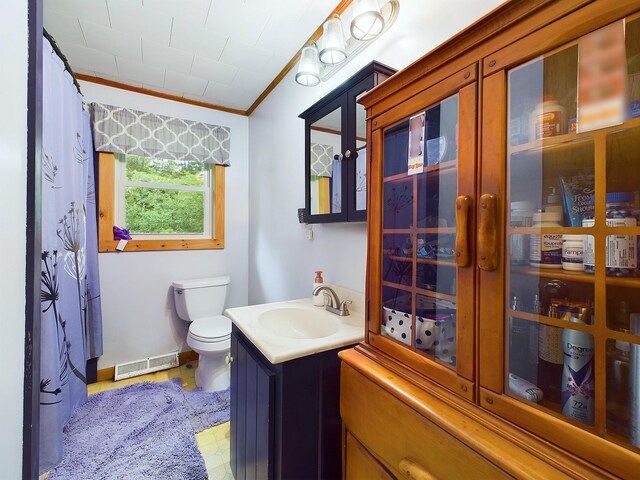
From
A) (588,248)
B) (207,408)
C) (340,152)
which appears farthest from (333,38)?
(207,408)

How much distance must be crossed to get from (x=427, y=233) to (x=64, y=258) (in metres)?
1.87

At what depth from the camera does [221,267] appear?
8.68ft

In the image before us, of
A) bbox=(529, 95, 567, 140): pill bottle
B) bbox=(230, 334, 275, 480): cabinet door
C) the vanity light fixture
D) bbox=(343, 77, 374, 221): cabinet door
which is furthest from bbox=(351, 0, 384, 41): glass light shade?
bbox=(230, 334, 275, 480): cabinet door

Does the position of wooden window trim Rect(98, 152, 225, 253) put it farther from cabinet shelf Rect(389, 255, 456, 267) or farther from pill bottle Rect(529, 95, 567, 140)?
pill bottle Rect(529, 95, 567, 140)

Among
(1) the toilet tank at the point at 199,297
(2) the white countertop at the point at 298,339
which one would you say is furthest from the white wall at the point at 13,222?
(1) the toilet tank at the point at 199,297

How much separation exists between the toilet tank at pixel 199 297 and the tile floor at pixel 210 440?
0.50 m

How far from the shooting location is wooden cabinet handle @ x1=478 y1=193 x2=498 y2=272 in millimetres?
529

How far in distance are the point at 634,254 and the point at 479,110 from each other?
350 mm

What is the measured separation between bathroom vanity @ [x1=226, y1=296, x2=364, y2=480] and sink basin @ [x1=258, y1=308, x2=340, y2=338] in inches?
7.7

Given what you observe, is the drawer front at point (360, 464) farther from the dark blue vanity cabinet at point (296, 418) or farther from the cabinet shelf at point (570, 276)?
the cabinet shelf at point (570, 276)

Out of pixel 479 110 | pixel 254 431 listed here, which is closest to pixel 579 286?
pixel 479 110

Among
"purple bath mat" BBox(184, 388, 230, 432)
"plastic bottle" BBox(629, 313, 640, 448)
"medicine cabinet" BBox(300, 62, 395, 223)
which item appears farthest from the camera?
"purple bath mat" BBox(184, 388, 230, 432)

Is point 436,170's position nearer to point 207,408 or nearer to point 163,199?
point 207,408

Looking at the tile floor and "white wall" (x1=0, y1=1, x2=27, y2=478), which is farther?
the tile floor
